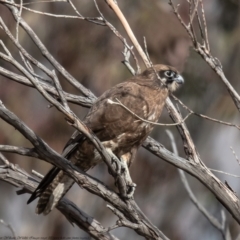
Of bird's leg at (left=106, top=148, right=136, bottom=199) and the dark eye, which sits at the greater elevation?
the dark eye

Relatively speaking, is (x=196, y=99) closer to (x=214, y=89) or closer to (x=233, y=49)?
(x=214, y=89)

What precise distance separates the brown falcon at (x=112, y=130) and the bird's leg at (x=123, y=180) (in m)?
0.08

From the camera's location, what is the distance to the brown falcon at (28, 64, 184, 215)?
11.6 feet

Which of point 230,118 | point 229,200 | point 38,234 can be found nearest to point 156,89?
point 229,200

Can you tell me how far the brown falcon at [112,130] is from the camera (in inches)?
139

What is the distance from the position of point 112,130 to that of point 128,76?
8.29ft

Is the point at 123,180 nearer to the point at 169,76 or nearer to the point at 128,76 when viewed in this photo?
the point at 169,76

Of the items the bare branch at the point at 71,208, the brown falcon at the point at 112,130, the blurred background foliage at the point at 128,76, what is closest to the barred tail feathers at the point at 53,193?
the brown falcon at the point at 112,130

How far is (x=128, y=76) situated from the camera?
606 centimetres

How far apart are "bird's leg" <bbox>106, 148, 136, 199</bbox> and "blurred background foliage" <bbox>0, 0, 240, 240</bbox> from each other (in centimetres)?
255

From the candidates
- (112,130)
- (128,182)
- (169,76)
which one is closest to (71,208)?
(128,182)

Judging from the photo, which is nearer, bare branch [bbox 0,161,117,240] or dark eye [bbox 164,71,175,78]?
bare branch [bbox 0,161,117,240]

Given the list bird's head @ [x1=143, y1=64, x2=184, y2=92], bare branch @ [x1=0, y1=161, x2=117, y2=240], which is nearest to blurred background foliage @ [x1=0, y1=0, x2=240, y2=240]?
bird's head @ [x1=143, y1=64, x2=184, y2=92]

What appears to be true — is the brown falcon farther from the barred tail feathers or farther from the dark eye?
the dark eye
